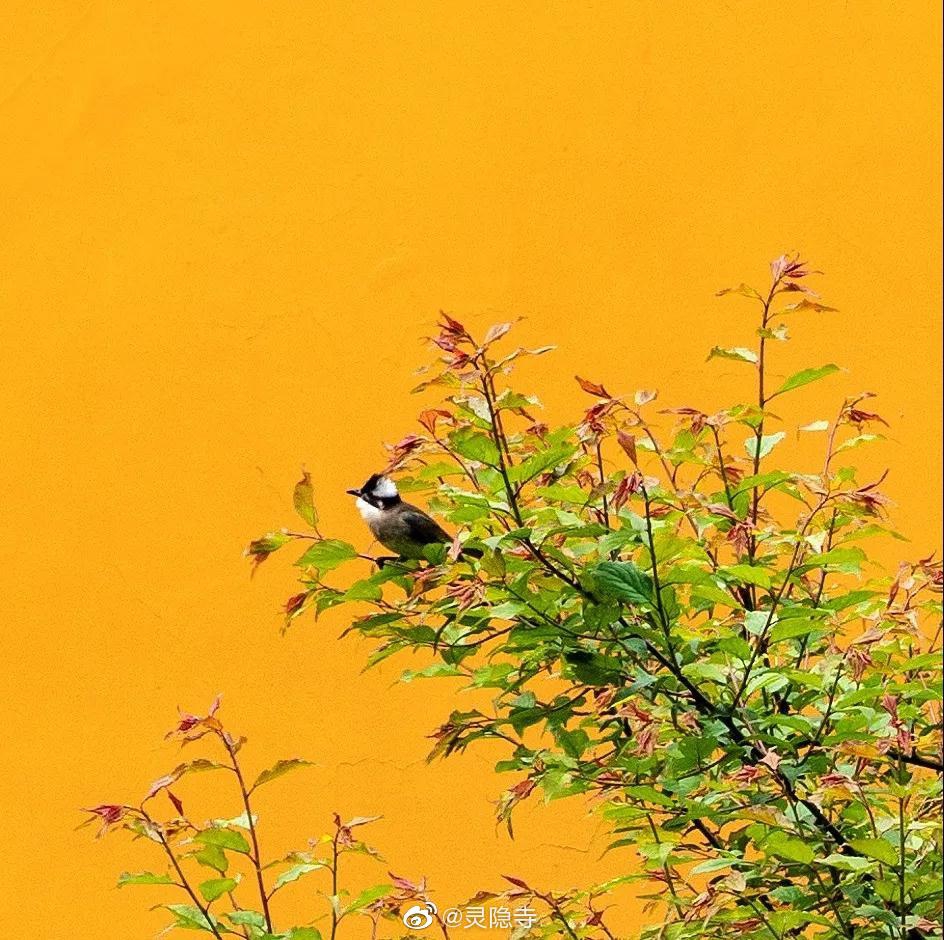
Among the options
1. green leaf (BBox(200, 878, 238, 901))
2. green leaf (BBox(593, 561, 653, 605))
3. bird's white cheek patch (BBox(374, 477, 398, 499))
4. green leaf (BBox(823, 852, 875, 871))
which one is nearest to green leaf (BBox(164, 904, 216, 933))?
green leaf (BBox(200, 878, 238, 901))

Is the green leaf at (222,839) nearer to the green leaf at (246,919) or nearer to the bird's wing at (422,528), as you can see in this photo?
the green leaf at (246,919)

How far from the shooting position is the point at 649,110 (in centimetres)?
403

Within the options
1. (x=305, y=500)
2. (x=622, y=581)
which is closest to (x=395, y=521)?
(x=305, y=500)

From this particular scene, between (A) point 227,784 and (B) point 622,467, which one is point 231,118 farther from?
(A) point 227,784

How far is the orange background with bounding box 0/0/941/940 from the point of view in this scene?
3592 mm

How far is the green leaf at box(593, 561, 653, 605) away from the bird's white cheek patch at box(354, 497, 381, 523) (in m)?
0.92

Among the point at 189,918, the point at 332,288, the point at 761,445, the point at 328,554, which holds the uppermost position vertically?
the point at 332,288

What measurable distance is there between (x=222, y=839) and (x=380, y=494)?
1008 millimetres

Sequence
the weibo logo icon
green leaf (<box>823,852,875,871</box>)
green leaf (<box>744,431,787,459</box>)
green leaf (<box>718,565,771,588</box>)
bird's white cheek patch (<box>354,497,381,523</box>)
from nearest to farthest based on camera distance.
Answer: green leaf (<box>823,852,875,871</box>) < green leaf (<box>718,565,771,588</box>) < green leaf (<box>744,431,787,459</box>) < bird's white cheek patch (<box>354,497,381,523</box>) < the weibo logo icon

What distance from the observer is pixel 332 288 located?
3799mm

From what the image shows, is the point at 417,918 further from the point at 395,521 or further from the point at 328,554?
the point at 328,554

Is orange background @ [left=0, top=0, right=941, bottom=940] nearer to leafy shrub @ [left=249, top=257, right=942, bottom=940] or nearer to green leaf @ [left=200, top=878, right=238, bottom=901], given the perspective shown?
leafy shrub @ [left=249, top=257, right=942, bottom=940]

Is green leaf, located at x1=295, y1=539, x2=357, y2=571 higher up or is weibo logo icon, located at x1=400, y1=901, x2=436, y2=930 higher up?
green leaf, located at x1=295, y1=539, x2=357, y2=571

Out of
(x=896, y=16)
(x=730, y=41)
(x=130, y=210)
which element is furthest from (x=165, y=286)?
(x=896, y=16)
